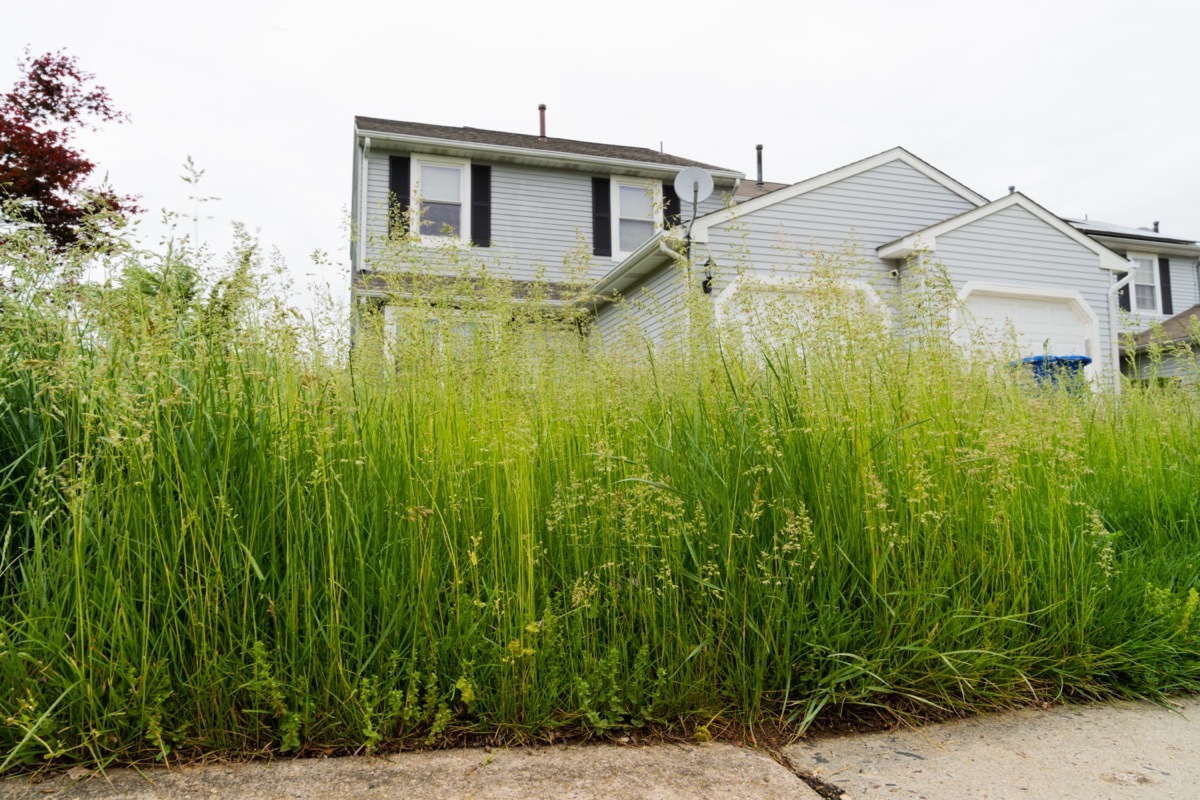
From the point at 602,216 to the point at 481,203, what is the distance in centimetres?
261

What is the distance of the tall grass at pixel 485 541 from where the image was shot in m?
1.51

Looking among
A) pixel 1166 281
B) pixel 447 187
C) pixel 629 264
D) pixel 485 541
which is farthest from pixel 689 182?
pixel 1166 281

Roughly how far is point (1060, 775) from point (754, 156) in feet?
67.5

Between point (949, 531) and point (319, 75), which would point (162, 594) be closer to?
point (949, 531)

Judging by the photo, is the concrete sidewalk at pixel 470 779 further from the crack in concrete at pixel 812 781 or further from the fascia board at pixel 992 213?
the fascia board at pixel 992 213

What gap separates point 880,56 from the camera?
7.58 meters

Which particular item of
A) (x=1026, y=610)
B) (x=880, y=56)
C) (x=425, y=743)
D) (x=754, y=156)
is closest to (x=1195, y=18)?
(x=880, y=56)

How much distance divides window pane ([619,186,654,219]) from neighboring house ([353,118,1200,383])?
0.03m

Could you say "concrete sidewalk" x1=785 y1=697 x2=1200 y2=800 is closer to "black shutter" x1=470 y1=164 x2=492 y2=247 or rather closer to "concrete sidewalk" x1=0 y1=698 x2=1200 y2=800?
"concrete sidewalk" x1=0 y1=698 x2=1200 y2=800

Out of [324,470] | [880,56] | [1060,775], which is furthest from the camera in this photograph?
[880,56]

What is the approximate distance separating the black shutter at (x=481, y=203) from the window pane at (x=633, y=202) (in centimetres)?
289

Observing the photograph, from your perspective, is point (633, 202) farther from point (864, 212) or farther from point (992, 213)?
point (992, 213)

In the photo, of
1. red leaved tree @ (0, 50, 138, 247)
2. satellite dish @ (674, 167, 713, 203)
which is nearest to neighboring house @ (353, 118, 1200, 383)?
satellite dish @ (674, 167, 713, 203)

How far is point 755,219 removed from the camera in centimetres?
1068
